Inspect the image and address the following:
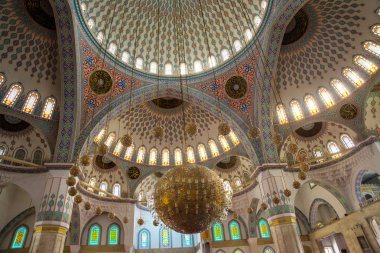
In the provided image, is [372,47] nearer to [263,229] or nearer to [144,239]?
[263,229]

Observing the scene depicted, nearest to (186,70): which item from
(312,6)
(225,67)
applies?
(225,67)

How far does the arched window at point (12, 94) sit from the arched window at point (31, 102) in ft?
1.33

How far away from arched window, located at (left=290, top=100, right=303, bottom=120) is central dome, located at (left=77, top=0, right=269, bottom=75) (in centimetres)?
403

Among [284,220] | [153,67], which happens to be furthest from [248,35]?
[284,220]

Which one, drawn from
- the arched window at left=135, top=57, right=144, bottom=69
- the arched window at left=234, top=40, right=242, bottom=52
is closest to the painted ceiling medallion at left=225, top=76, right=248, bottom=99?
the arched window at left=234, top=40, right=242, bottom=52

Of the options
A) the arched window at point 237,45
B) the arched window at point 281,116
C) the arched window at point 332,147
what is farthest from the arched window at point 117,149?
the arched window at point 332,147

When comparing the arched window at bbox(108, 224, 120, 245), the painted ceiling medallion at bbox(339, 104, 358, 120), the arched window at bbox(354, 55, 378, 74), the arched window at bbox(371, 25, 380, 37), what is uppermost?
the arched window at bbox(371, 25, 380, 37)

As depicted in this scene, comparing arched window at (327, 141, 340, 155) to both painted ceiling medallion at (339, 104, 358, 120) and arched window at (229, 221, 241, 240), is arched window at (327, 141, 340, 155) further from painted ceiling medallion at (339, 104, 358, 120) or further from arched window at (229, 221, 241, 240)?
arched window at (229, 221, 241, 240)

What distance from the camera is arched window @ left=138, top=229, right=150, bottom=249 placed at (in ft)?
51.0

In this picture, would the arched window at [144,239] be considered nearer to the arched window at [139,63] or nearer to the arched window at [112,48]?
the arched window at [139,63]

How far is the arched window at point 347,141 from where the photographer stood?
12.6 metres

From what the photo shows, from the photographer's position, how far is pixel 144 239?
1579 centimetres

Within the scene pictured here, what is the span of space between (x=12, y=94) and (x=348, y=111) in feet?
49.4

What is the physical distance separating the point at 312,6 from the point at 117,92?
31.4ft
